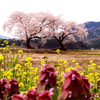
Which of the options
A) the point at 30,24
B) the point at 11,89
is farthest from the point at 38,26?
the point at 11,89

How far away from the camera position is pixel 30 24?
26500mm

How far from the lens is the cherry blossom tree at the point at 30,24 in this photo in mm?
25984

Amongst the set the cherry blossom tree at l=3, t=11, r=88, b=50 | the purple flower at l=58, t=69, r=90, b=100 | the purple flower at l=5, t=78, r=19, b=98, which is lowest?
the purple flower at l=5, t=78, r=19, b=98

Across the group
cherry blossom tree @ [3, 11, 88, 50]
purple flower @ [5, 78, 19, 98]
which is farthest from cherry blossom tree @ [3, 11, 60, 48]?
purple flower @ [5, 78, 19, 98]

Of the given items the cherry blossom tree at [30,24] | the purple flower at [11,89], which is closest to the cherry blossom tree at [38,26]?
the cherry blossom tree at [30,24]

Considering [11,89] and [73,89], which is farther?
[11,89]

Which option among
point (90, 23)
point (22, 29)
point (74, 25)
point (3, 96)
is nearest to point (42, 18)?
point (22, 29)

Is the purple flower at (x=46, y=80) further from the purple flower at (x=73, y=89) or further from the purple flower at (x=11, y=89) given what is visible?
the purple flower at (x=11, y=89)

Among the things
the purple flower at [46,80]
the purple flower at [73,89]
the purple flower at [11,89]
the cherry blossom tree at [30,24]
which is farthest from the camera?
the cherry blossom tree at [30,24]

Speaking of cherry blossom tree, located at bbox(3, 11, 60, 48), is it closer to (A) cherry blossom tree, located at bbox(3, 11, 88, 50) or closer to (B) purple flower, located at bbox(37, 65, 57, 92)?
(A) cherry blossom tree, located at bbox(3, 11, 88, 50)

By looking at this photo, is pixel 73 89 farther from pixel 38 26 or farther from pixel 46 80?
pixel 38 26

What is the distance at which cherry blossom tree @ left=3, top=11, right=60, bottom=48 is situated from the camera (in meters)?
26.0

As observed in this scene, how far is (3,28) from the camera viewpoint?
2831cm

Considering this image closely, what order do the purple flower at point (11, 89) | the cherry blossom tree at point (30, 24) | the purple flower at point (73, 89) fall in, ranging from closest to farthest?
the purple flower at point (73, 89) → the purple flower at point (11, 89) → the cherry blossom tree at point (30, 24)
